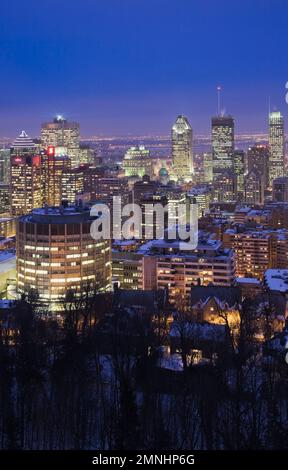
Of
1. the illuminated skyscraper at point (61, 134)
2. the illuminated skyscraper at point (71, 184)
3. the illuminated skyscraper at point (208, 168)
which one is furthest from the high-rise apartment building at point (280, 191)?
the illuminated skyscraper at point (61, 134)

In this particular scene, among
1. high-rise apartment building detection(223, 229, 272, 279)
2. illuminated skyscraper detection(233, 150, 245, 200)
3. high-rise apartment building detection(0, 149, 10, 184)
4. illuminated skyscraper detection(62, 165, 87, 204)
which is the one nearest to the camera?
high-rise apartment building detection(223, 229, 272, 279)

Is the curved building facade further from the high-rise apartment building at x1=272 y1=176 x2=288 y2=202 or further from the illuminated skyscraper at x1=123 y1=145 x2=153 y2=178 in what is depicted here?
the illuminated skyscraper at x1=123 y1=145 x2=153 y2=178

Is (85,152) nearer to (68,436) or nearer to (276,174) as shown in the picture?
(276,174)

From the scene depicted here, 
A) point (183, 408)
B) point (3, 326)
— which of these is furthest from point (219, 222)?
point (183, 408)

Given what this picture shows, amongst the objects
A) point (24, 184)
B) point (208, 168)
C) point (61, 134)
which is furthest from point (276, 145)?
point (24, 184)

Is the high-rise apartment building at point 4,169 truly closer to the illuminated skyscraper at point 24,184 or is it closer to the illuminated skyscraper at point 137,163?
the illuminated skyscraper at point 137,163

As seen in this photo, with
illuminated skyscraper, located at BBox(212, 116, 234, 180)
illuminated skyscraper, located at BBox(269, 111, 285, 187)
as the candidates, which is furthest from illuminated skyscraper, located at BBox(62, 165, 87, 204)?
illuminated skyscraper, located at BBox(269, 111, 285, 187)
